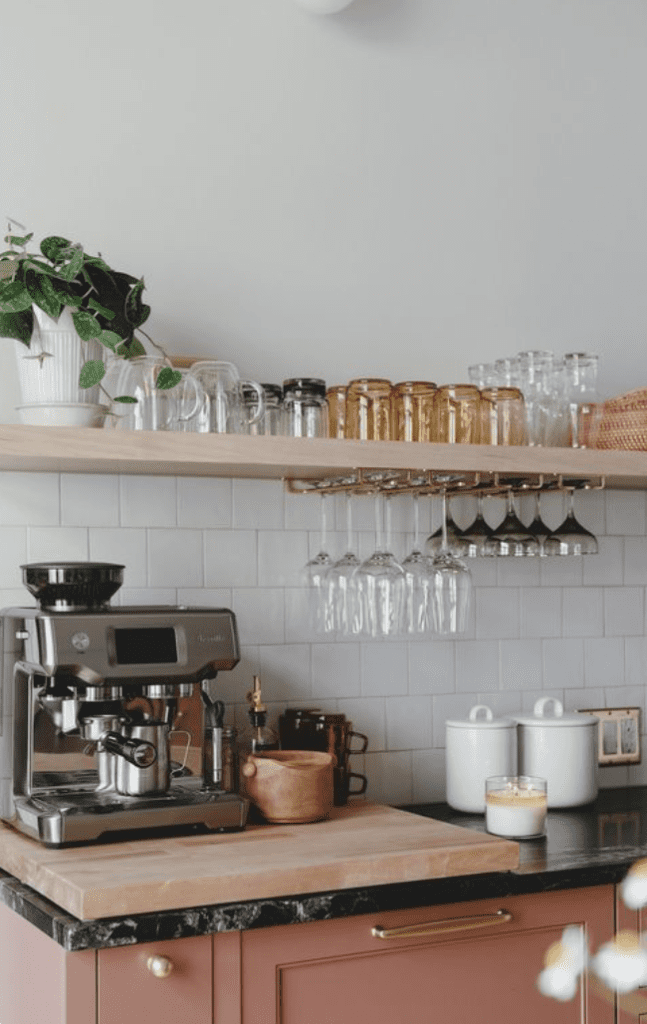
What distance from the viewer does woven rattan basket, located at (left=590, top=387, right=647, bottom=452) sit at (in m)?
3.41

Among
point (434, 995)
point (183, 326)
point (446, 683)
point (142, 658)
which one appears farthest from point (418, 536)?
point (434, 995)

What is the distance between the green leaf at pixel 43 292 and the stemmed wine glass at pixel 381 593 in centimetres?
94

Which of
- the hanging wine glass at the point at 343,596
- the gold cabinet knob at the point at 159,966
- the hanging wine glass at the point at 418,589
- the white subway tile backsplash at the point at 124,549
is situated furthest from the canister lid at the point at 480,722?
the gold cabinet knob at the point at 159,966

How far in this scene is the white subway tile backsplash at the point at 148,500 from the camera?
329 cm

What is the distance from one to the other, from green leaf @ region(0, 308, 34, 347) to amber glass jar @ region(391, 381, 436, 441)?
2.84 feet

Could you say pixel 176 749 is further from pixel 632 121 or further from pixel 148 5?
pixel 632 121

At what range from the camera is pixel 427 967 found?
2.62 meters

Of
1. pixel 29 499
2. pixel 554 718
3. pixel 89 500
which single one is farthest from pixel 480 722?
pixel 29 499

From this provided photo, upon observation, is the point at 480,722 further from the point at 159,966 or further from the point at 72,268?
the point at 72,268

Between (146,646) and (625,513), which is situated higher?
(625,513)

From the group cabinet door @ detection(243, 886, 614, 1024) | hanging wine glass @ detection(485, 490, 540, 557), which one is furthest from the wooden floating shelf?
cabinet door @ detection(243, 886, 614, 1024)

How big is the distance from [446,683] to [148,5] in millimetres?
1890

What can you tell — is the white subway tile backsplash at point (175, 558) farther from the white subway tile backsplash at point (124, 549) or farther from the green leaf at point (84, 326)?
the green leaf at point (84, 326)

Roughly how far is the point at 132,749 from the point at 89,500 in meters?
0.72
